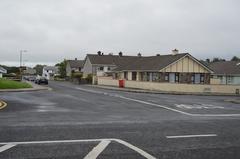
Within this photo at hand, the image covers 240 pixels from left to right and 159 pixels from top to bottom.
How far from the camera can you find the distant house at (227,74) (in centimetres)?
6524

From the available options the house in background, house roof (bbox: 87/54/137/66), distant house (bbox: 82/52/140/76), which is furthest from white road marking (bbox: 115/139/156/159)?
house roof (bbox: 87/54/137/66)

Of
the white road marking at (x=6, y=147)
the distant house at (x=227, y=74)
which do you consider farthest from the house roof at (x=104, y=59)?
the white road marking at (x=6, y=147)

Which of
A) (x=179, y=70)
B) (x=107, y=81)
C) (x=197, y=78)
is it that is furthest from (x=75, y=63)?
(x=179, y=70)

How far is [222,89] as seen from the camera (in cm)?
5059

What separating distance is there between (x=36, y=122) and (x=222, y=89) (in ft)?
130

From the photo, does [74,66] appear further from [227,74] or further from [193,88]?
[193,88]

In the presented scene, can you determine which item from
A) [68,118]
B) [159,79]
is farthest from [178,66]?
[68,118]

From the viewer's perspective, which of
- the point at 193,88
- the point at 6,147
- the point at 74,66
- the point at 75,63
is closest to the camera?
the point at 6,147

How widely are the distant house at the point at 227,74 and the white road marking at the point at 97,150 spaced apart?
55.2 m

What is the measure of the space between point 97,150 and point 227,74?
61361mm

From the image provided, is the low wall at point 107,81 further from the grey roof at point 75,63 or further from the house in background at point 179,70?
the grey roof at point 75,63

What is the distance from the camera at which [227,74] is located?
67.6 m

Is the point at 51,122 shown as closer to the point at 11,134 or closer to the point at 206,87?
the point at 11,134

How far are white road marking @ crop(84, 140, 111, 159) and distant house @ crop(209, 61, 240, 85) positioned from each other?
55249 mm
